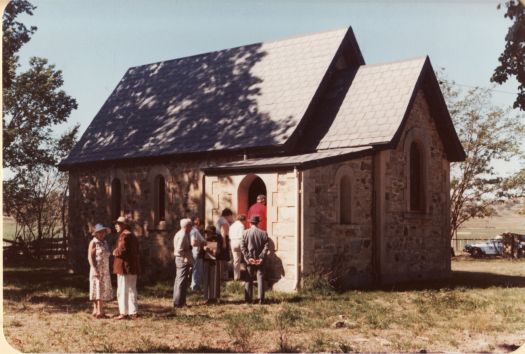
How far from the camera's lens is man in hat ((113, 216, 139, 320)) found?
38.4 ft

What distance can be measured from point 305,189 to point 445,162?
7406 millimetres

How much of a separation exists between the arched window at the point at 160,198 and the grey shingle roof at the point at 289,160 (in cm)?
414

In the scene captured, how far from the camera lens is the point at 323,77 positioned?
62.7ft

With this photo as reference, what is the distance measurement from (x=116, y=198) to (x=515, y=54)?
14.6 meters

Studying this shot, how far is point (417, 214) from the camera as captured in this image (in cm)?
1891

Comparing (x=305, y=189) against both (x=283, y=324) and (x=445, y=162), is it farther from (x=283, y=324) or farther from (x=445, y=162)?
(x=445, y=162)

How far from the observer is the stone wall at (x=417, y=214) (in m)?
17.8

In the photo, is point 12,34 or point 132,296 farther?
point 12,34

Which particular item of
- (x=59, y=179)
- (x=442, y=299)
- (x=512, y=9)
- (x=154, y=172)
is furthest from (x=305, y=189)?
(x=59, y=179)

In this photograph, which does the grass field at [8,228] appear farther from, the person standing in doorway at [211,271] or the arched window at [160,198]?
the person standing in doorway at [211,271]

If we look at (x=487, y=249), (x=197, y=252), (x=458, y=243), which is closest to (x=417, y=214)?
(x=197, y=252)

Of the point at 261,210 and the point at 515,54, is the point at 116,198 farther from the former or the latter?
the point at 515,54

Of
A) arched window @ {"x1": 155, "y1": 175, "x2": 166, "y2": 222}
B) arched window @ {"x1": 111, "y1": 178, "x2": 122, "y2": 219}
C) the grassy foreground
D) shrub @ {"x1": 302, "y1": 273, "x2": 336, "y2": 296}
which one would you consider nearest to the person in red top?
the grassy foreground

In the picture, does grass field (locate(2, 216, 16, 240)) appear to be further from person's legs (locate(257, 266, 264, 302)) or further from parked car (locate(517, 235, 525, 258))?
parked car (locate(517, 235, 525, 258))
